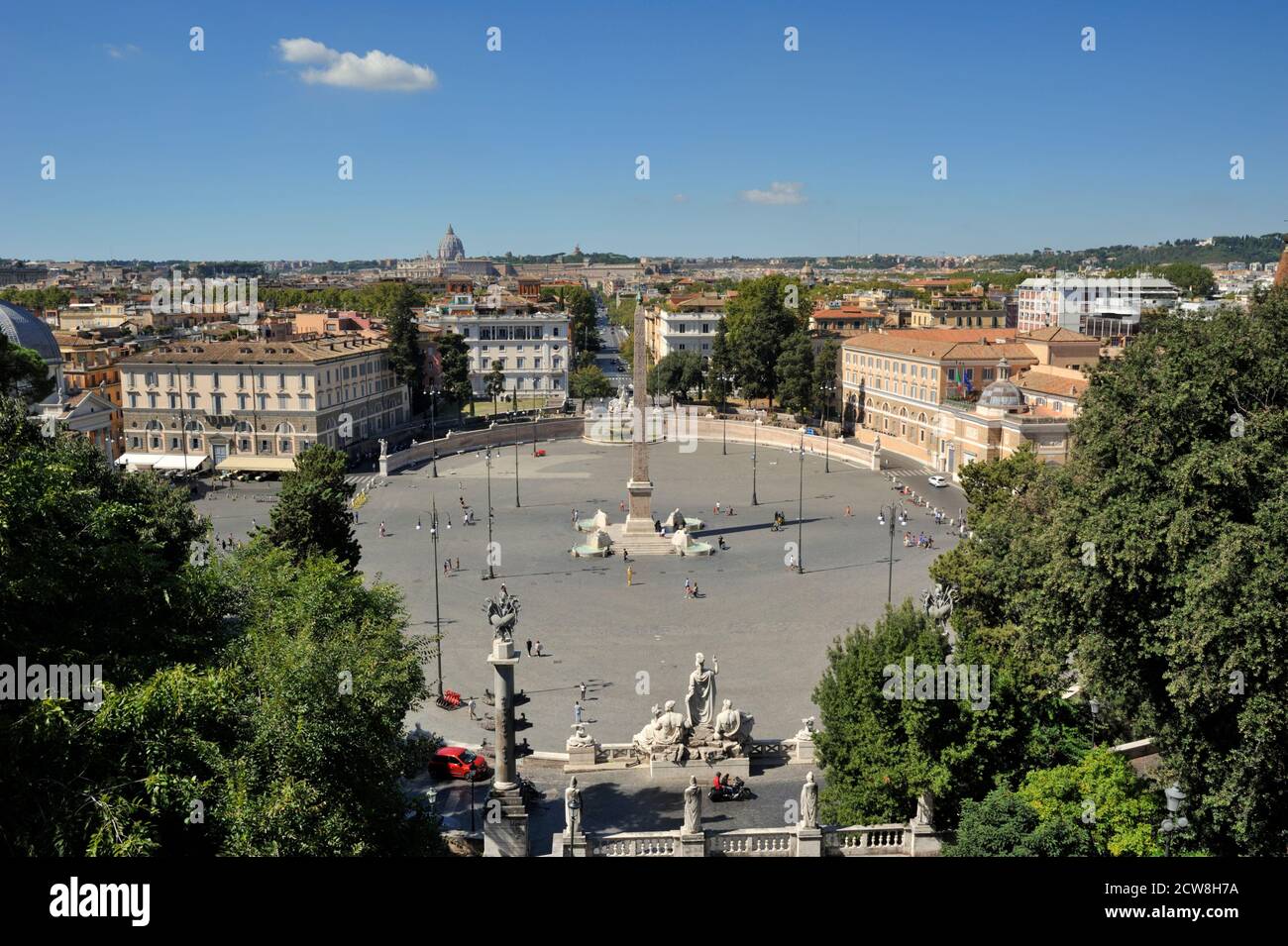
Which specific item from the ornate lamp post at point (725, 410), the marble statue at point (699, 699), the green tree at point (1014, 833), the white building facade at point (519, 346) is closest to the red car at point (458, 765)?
the marble statue at point (699, 699)

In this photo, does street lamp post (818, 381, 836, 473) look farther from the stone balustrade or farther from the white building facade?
the stone balustrade

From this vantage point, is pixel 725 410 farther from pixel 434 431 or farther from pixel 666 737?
pixel 666 737

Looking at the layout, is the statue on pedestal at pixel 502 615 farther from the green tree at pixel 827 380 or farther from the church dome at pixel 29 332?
the green tree at pixel 827 380

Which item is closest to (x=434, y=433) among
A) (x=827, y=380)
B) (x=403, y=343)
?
(x=403, y=343)

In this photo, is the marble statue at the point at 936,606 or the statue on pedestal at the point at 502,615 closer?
the statue on pedestal at the point at 502,615
